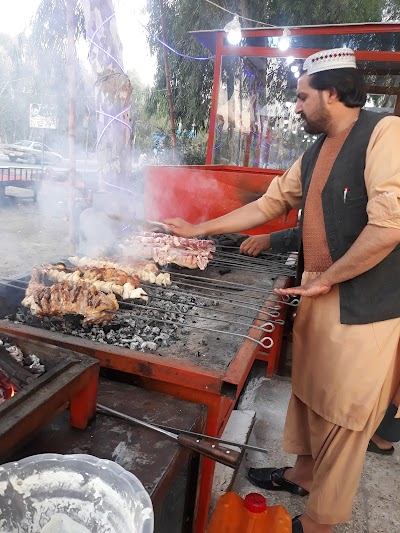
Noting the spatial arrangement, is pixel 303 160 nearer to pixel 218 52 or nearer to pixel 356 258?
pixel 356 258

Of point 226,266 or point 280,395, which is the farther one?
point 280,395

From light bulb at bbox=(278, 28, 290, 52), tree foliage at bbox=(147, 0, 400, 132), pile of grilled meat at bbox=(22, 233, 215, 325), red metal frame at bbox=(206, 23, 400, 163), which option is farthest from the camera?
tree foliage at bbox=(147, 0, 400, 132)

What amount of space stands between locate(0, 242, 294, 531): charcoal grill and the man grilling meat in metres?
0.41

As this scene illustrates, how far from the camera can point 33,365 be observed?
181 centimetres

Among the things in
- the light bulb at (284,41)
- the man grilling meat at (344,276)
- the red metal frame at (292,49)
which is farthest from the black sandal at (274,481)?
the light bulb at (284,41)

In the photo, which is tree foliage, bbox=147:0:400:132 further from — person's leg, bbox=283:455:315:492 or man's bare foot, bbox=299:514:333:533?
man's bare foot, bbox=299:514:333:533

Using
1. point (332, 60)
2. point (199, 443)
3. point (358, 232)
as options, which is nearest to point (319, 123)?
point (332, 60)

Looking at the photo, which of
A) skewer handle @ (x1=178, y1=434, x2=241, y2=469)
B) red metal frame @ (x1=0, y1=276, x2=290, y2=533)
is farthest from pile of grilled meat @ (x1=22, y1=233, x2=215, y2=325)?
skewer handle @ (x1=178, y1=434, x2=241, y2=469)

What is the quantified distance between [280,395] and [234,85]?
8154 mm

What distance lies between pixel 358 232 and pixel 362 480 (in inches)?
95.8

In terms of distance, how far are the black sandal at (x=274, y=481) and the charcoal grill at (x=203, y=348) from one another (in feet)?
2.99

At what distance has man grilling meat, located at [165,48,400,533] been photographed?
7.84 ft

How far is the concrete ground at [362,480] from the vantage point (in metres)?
3.17

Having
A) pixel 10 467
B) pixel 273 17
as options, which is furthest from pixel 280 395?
pixel 273 17
